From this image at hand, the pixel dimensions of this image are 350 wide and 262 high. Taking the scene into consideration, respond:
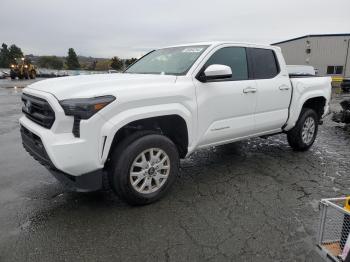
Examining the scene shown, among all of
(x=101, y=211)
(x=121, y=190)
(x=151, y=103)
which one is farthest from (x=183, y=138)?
(x=101, y=211)

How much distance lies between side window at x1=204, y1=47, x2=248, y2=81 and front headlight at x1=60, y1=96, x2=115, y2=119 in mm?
1739

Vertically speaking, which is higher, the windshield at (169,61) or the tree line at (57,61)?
the tree line at (57,61)

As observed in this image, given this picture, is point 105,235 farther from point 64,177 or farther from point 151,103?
point 151,103

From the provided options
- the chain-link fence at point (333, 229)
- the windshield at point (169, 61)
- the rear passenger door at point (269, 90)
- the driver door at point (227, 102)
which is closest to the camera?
the chain-link fence at point (333, 229)

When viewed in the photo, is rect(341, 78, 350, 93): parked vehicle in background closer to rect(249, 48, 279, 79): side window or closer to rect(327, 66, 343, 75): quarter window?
rect(249, 48, 279, 79): side window

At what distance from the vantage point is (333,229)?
2287 mm

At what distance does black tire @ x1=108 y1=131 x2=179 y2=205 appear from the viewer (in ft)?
10.5

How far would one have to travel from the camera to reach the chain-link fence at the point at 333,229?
2124 mm

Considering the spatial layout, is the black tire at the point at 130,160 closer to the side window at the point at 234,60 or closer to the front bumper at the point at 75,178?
the front bumper at the point at 75,178

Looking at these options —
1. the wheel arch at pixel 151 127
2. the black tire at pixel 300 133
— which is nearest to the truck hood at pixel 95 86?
the wheel arch at pixel 151 127

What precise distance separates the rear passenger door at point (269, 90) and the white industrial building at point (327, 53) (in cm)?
4046

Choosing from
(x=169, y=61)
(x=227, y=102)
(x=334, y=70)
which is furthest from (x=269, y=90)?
(x=334, y=70)

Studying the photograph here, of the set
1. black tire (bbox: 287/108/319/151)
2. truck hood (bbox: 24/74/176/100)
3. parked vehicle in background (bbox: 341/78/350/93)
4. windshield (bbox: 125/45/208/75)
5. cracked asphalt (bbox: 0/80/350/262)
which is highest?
windshield (bbox: 125/45/208/75)

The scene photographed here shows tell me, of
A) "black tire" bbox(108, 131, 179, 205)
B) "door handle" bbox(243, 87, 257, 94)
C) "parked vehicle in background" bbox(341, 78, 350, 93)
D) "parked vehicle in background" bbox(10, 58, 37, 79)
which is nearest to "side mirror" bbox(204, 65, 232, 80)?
"door handle" bbox(243, 87, 257, 94)
